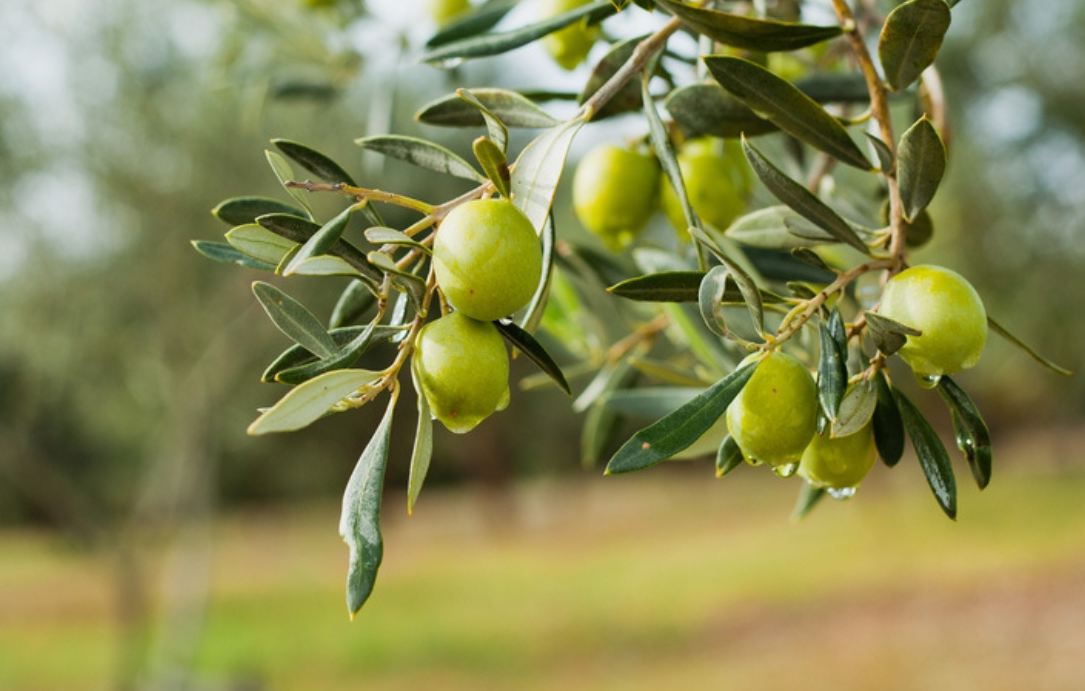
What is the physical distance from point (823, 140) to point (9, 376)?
42.9 ft

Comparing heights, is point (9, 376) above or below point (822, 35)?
below

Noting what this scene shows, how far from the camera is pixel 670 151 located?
622 millimetres

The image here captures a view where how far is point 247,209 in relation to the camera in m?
0.65

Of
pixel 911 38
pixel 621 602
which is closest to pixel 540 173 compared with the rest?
pixel 911 38

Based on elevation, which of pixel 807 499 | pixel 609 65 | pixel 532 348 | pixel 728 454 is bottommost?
pixel 807 499

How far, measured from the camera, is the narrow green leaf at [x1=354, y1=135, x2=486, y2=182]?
618 millimetres

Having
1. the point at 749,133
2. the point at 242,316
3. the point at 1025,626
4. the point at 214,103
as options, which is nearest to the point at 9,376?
the point at 242,316

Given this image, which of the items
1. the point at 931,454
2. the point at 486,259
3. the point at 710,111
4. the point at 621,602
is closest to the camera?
the point at 486,259

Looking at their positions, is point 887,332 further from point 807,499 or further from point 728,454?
point 807,499

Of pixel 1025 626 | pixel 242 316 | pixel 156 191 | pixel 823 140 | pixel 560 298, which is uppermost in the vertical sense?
pixel 823 140

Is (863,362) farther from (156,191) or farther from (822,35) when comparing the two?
(156,191)

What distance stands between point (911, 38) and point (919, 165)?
84 mm

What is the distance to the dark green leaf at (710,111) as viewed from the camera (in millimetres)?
713

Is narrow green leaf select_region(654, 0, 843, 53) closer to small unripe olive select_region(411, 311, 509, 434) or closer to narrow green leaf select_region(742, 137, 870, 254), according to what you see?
narrow green leaf select_region(742, 137, 870, 254)
